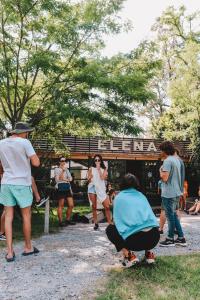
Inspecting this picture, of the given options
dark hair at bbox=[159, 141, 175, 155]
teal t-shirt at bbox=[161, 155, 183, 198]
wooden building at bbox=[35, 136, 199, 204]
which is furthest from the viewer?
wooden building at bbox=[35, 136, 199, 204]

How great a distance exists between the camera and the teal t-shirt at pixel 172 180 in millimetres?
6246

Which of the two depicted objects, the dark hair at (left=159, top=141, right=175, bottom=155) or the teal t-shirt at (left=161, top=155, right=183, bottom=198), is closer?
the teal t-shirt at (left=161, top=155, right=183, bottom=198)

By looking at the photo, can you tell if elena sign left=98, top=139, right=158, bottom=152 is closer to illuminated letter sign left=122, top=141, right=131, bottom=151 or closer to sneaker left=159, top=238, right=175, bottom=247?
illuminated letter sign left=122, top=141, right=131, bottom=151

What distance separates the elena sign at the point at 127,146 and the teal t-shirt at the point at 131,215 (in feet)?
55.8

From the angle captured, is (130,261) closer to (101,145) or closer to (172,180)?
(172,180)

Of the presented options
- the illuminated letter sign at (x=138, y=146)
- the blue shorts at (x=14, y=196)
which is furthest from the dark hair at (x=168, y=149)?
the illuminated letter sign at (x=138, y=146)

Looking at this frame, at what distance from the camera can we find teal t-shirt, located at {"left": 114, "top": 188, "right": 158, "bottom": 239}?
454 centimetres

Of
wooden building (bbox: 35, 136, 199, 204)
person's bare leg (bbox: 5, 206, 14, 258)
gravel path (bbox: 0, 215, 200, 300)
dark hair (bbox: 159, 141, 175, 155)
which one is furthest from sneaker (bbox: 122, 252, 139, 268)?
wooden building (bbox: 35, 136, 199, 204)

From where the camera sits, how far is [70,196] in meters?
9.06

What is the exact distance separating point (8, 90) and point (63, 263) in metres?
5.78

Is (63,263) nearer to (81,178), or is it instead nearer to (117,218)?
(117,218)

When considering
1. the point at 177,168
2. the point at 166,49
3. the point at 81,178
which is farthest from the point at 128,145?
the point at 177,168

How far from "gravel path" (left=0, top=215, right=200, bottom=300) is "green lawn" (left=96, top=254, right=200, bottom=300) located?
227 mm

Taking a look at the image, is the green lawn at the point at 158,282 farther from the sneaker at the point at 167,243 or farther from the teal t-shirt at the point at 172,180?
the teal t-shirt at the point at 172,180
